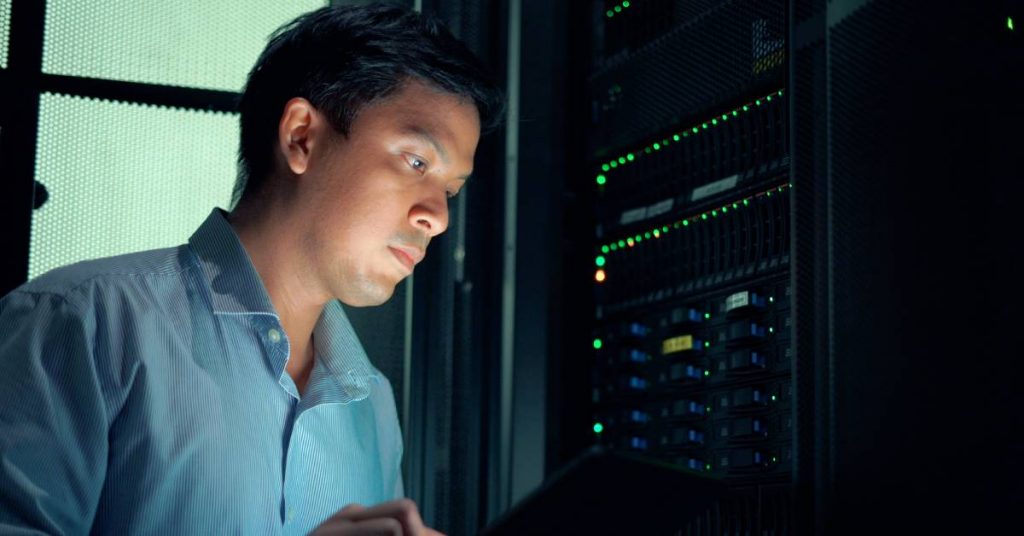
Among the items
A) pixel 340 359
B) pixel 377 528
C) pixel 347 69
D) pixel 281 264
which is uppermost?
pixel 347 69

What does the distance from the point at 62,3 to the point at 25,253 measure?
314 millimetres

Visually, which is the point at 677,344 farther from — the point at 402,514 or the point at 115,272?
the point at 115,272

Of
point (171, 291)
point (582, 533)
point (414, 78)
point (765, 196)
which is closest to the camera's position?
point (582, 533)

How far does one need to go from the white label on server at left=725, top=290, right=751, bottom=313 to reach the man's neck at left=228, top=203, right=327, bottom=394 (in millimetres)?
464

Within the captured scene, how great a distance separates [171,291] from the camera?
1.25m

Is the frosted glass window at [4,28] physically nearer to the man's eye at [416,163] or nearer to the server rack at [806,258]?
the man's eye at [416,163]

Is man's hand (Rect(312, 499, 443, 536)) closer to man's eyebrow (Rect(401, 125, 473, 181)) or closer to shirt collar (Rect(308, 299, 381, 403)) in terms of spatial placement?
shirt collar (Rect(308, 299, 381, 403))

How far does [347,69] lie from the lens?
4.43ft

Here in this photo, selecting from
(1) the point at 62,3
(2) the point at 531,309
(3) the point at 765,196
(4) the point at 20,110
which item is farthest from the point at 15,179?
(3) the point at 765,196

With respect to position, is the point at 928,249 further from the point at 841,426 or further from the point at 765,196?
the point at 765,196

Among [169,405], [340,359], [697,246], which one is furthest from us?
[340,359]

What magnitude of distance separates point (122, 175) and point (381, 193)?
386 millimetres

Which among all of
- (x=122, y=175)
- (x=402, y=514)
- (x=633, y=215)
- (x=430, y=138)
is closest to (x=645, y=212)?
(x=633, y=215)

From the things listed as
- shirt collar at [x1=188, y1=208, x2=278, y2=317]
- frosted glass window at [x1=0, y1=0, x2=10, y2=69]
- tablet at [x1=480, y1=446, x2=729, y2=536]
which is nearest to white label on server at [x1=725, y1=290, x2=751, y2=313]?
tablet at [x1=480, y1=446, x2=729, y2=536]
